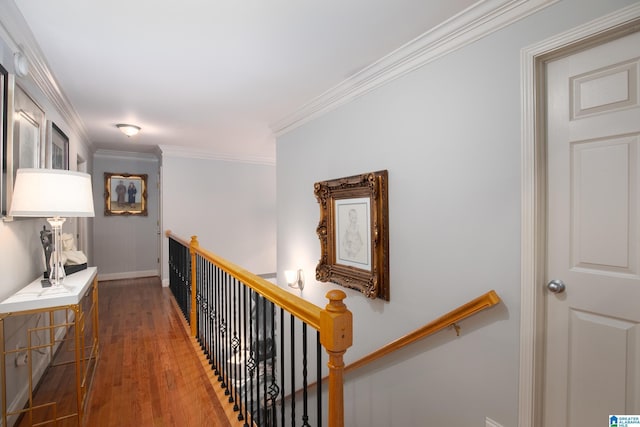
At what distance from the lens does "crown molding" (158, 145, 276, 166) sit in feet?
17.6

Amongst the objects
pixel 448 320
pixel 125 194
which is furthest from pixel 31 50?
pixel 125 194

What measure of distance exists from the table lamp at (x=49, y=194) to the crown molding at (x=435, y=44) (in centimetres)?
208

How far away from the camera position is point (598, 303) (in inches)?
55.7

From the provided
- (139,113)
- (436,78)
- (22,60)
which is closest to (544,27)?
(436,78)

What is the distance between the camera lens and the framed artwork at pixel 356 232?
7.93 feet

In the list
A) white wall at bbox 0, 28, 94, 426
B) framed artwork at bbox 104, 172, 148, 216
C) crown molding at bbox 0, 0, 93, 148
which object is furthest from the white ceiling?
framed artwork at bbox 104, 172, 148, 216

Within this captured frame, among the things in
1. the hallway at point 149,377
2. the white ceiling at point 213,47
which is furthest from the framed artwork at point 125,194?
the hallway at point 149,377

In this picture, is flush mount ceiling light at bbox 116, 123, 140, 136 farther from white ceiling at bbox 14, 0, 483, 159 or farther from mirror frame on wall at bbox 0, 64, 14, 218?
mirror frame on wall at bbox 0, 64, 14, 218

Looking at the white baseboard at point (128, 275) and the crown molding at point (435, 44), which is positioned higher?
the crown molding at point (435, 44)

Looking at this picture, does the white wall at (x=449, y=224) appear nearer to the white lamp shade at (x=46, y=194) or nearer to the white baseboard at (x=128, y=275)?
the white lamp shade at (x=46, y=194)

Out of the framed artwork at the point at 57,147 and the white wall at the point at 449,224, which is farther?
the framed artwork at the point at 57,147

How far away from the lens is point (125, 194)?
236 inches

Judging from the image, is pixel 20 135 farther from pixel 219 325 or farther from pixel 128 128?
pixel 128 128

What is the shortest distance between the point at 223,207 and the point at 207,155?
0.98 m
